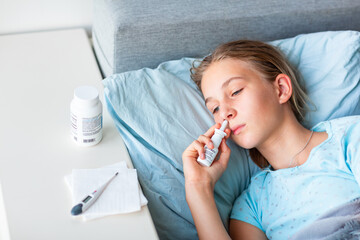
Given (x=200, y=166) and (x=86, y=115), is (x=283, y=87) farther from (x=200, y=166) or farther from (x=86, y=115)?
(x=86, y=115)

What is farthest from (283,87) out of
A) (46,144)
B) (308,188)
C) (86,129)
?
(46,144)

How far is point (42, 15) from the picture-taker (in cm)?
158

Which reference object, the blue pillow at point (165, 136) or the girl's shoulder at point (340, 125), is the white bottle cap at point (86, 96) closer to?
the blue pillow at point (165, 136)

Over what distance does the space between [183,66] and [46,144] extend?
1.78ft

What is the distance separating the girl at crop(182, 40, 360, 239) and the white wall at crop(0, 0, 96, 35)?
57cm

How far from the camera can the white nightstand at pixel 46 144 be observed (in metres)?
0.96

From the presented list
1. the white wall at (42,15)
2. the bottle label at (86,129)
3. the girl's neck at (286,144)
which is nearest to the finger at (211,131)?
the girl's neck at (286,144)

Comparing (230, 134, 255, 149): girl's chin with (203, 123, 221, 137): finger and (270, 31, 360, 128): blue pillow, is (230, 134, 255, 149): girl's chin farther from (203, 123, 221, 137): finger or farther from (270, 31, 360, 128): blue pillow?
(270, 31, 360, 128): blue pillow

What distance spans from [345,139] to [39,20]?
1175 mm

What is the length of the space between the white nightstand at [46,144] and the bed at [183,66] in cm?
9

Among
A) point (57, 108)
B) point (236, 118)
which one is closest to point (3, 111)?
point (57, 108)

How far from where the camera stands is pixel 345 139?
1.24 m

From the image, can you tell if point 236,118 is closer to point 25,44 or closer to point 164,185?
point 164,185

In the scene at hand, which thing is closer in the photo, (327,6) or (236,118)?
(236,118)
